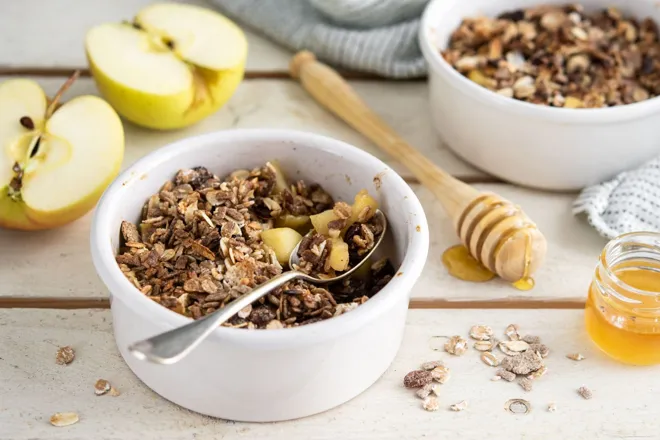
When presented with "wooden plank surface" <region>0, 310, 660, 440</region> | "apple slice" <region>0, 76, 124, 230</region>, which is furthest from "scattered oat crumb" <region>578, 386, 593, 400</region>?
"apple slice" <region>0, 76, 124, 230</region>

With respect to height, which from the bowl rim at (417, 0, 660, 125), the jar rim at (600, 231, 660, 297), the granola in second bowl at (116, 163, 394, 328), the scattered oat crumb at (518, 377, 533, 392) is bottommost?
the scattered oat crumb at (518, 377, 533, 392)

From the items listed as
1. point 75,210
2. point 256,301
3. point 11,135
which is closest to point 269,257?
point 256,301

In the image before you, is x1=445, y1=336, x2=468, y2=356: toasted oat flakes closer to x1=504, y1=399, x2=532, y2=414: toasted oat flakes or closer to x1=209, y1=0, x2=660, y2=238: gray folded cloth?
x1=504, y1=399, x2=532, y2=414: toasted oat flakes

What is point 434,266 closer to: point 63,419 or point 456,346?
point 456,346

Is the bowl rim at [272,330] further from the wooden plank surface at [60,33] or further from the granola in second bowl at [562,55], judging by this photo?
the wooden plank surface at [60,33]

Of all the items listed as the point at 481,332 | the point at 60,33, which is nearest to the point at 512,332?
the point at 481,332

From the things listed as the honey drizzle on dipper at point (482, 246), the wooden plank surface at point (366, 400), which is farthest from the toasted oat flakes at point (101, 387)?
the honey drizzle on dipper at point (482, 246)
